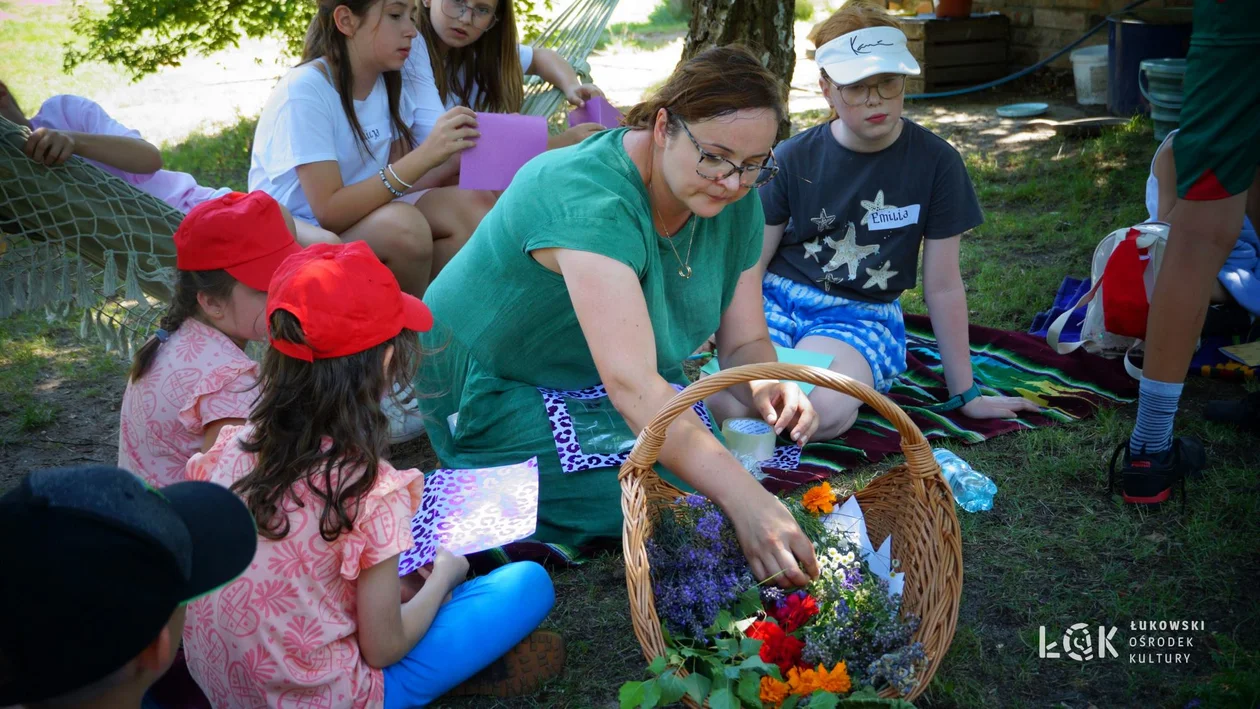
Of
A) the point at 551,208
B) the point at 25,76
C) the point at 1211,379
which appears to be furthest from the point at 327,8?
the point at 25,76

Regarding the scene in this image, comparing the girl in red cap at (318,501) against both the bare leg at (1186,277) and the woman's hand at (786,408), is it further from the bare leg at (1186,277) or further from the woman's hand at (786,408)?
the bare leg at (1186,277)

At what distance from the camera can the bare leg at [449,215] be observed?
3232 millimetres

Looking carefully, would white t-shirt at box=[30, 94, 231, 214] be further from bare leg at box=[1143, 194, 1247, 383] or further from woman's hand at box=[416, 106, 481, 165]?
bare leg at box=[1143, 194, 1247, 383]

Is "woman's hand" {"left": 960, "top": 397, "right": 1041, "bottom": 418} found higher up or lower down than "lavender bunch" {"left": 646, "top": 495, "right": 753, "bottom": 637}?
→ lower down

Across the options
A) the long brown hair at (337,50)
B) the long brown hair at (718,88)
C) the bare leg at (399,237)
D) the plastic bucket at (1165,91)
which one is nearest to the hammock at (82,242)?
the bare leg at (399,237)

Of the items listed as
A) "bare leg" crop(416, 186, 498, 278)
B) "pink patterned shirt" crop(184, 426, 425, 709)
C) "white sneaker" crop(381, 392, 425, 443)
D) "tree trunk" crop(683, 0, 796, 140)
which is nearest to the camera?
"pink patterned shirt" crop(184, 426, 425, 709)

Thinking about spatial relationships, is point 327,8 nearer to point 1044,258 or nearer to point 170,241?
point 170,241

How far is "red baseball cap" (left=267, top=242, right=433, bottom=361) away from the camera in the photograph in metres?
1.50

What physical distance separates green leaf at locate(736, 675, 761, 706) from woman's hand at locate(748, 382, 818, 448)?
70cm

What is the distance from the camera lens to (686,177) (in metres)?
1.90

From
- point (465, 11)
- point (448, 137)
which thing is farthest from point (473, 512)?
point (465, 11)

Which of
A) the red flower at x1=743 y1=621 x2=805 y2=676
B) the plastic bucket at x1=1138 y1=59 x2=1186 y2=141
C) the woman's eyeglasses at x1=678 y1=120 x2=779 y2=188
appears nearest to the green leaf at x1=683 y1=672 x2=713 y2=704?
the red flower at x1=743 y1=621 x2=805 y2=676

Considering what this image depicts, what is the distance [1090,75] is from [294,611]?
6512 millimetres

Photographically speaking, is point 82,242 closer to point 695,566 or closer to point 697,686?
point 695,566
